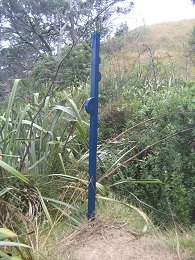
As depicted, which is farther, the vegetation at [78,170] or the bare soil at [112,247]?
the vegetation at [78,170]

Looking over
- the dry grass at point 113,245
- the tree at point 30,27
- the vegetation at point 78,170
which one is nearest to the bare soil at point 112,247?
the dry grass at point 113,245

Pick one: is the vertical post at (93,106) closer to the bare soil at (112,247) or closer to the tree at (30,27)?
the bare soil at (112,247)

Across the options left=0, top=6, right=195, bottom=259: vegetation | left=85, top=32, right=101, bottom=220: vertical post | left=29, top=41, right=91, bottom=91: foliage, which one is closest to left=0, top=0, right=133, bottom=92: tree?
left=29, top=41, right=91, bottom=91: foliage

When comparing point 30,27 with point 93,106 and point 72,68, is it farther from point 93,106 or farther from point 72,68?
point 93,106

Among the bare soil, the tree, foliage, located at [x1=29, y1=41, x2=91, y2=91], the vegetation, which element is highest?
the tree

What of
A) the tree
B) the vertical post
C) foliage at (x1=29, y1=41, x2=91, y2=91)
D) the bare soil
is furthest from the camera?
the tree

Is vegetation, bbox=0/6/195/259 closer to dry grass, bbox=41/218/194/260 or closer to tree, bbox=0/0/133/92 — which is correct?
dry grass, bbox=41/218/194/260

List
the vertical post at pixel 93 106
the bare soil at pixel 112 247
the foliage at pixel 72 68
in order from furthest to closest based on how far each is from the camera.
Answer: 1. the foliage at pixel 72 68
2. the vertical post at pixel 93 106
3. the bare soil at pixel 112 247

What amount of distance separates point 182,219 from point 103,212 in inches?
26.4

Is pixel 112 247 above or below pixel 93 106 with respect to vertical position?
below

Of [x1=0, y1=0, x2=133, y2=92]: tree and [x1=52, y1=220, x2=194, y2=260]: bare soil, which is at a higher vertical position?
[x1=0, y1=0, x2=133, y2=92]: tree

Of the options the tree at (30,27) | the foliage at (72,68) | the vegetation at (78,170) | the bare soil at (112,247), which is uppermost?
the tree at (30,27)

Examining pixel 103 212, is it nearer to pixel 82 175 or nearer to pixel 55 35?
pixel 82 175

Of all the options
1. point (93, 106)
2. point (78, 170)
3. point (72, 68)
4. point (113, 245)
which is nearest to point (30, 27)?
point (72, 68)
